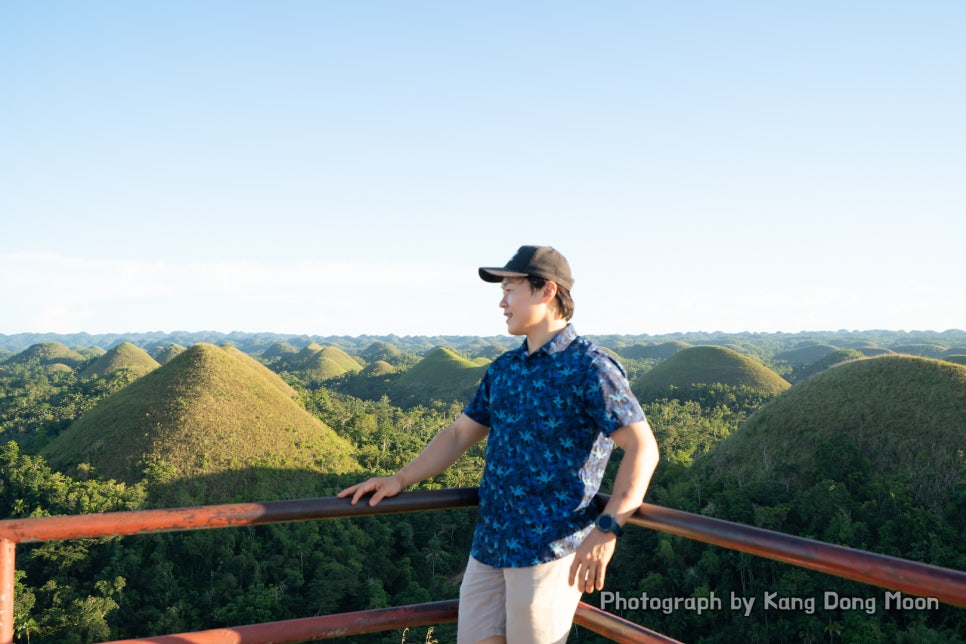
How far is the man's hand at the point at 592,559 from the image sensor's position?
6.88 feet

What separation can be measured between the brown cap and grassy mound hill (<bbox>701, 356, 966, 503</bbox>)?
33635mm

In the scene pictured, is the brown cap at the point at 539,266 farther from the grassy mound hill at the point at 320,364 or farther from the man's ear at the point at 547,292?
the grassy mound hill at the point at 320,364

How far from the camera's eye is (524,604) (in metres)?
2.27

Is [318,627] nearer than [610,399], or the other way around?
[610,399]

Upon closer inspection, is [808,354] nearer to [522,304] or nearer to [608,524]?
[522,304]

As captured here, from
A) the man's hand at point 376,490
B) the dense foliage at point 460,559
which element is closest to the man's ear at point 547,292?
the man's hand at point 376,490

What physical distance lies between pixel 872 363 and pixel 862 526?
16.0 m

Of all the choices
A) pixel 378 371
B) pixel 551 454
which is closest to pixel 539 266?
pixel 551 454

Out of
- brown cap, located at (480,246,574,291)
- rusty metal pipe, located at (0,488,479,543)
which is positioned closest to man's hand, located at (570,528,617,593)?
rusty metal pipe, located at (0,488,479,543)

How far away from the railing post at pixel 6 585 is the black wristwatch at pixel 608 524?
1.70 metres

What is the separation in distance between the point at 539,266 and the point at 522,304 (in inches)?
6.0

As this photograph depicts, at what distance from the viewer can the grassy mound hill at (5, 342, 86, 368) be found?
4934 inches

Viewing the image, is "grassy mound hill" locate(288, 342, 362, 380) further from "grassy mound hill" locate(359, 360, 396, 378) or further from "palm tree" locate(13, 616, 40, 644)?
"palm tree" locate(13, 616, 40, 644)

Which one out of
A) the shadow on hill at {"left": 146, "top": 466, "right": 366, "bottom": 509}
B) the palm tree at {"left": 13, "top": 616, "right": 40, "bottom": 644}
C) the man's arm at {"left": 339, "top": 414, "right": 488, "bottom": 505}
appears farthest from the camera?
the shadow on hill at {"left": 146, "top": 466, "right": 366, "bottom": 509}
